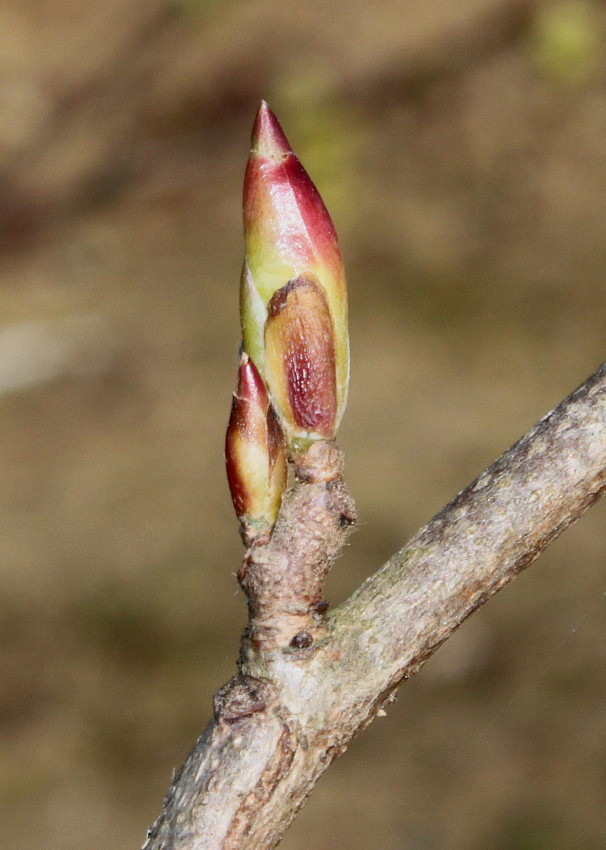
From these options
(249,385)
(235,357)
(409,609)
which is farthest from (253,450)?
(235,357)

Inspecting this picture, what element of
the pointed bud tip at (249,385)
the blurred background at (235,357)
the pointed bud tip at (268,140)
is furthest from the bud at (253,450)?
the blurred background at (235,357)

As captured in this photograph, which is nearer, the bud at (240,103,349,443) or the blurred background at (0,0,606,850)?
the bud at (240,103,349,443)

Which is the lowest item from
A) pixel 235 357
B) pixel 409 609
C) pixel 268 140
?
pixel 409 609

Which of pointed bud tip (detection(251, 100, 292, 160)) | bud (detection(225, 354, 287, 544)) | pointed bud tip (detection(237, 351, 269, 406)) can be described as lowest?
bud (detection(225, 354, 287, 544))

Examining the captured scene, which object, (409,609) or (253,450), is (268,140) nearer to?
(253,450)

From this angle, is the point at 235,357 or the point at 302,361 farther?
the point at 235,357

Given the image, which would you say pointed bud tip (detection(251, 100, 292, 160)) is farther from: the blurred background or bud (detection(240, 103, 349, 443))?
the blurred background

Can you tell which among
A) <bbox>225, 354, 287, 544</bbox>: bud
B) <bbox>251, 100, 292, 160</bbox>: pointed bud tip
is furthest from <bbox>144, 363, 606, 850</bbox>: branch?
<bbox>251, 100, 292, 160</bbox>: pointed bud tip
